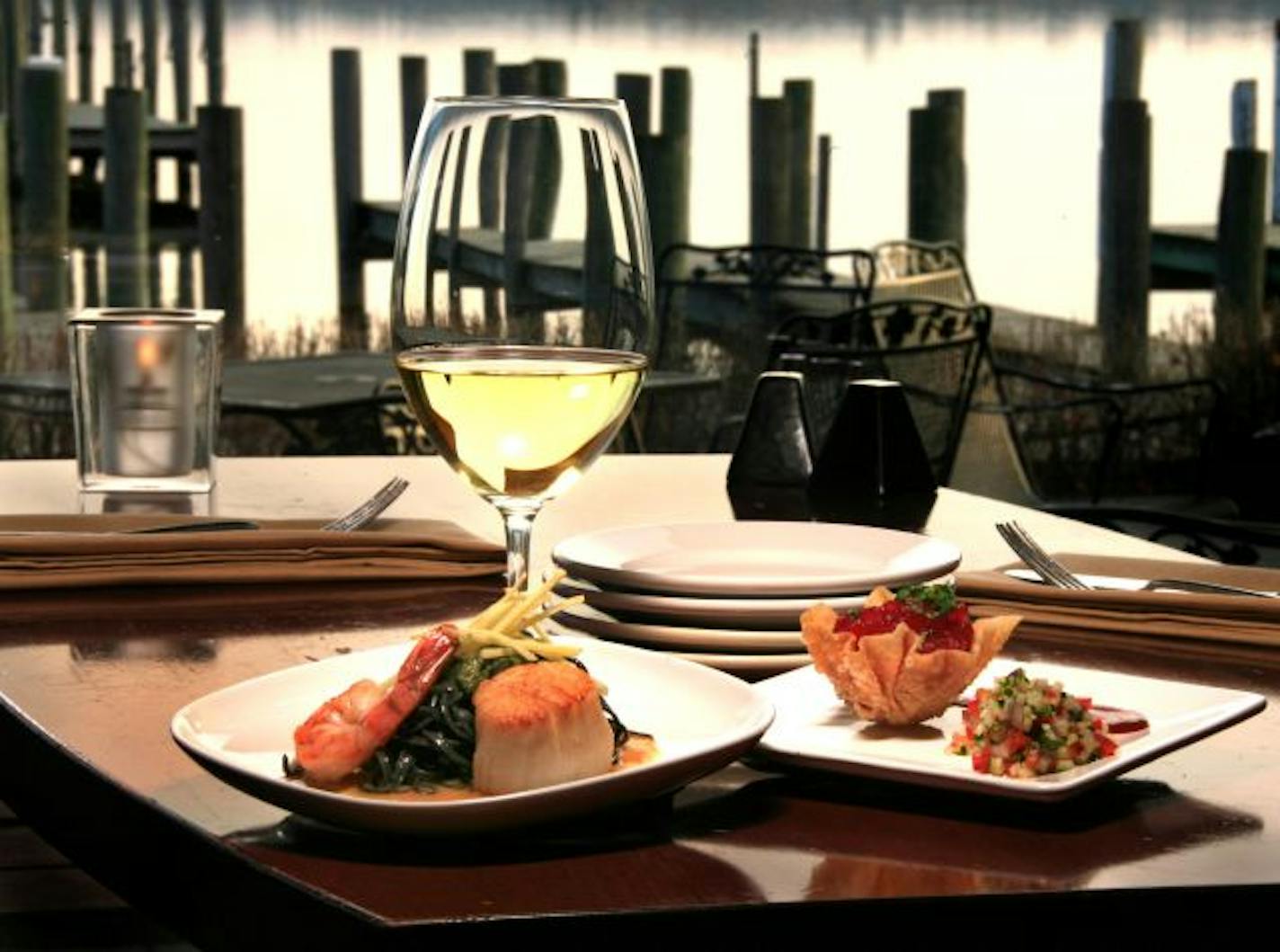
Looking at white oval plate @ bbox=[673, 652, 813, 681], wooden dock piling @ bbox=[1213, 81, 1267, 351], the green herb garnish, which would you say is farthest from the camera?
wooden dock piling @ bbox=[1213, 81, 1267, 351]

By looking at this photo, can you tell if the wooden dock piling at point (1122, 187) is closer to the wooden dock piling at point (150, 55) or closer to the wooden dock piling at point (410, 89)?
the wooden dock piling at point (410, 89)

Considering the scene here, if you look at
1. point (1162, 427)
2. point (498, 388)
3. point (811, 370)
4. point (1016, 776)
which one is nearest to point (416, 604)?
point (498, 388)

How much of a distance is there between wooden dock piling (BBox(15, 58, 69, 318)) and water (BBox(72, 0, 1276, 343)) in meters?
0.14

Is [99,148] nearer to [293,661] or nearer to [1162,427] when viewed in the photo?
[1162,427]

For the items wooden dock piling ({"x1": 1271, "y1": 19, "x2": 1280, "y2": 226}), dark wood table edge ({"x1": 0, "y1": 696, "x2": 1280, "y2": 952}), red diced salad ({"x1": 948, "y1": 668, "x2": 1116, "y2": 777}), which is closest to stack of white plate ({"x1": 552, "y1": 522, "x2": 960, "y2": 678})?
red diced salad ({"x1": 948, "y1": 668, "x2": 1116, "y2": 777})

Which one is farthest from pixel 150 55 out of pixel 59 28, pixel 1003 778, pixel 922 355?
pixel 1003 778

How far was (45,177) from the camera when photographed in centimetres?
550

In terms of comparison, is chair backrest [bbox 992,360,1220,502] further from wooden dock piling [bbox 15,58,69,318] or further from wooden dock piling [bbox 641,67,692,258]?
wooden dock piling [bbox 15,58,69,318]

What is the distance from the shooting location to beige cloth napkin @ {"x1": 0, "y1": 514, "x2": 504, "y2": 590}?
1.33 metres

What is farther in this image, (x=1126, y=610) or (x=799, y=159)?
(x=799, y=159)

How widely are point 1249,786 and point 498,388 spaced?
0.34 metres

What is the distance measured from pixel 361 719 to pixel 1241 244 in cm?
561

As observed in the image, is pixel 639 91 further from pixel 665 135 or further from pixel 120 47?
pixel 120 47

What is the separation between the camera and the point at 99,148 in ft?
18.1
